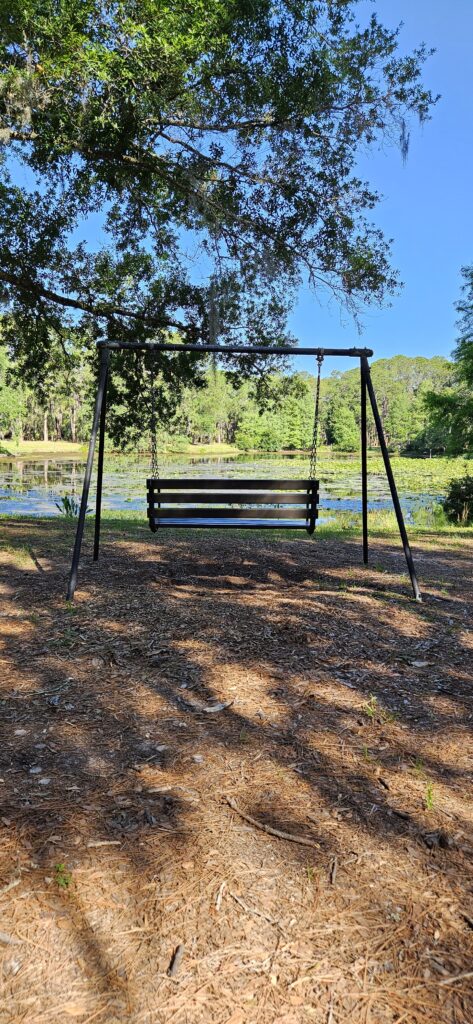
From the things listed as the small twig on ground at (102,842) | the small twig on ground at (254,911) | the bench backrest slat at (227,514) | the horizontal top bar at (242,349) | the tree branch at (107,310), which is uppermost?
the tree branch at (107,310)

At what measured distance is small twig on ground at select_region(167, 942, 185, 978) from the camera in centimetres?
138

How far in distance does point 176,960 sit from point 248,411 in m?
35.3

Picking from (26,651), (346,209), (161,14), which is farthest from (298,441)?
(26,651)

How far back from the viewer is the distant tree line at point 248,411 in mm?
9430

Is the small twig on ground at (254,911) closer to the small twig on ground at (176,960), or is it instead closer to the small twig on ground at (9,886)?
the small twig on ground at (176,960)

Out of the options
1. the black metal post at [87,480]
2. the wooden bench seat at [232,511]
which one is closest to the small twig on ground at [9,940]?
the black metal post at [87,480]

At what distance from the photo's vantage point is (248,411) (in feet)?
118

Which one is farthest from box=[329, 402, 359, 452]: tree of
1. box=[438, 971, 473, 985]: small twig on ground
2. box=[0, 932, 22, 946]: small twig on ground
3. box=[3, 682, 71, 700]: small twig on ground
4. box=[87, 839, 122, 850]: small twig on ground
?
box=[0, 932, 22, 946]: small twig on ground

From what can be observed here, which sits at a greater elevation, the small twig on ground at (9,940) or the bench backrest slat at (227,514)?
the bench backrest slat at (227,514)

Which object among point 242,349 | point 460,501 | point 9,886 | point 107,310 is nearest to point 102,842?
point 9,886

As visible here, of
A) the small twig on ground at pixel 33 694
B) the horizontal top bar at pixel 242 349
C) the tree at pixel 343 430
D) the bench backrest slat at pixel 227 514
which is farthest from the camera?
the tree at pixel 343 430

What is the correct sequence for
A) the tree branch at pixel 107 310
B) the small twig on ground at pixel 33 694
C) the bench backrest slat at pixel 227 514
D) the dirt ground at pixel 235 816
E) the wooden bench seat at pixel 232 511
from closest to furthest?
the dirt ground at pixel 235 816
the small twig on ground at pixel 33 694
the wooden bench seat at pixel 232 511
the bench backrest slat at pixel 227 514
the tree branch at pixel 107 310

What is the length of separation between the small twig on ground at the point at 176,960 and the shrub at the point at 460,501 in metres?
14.1

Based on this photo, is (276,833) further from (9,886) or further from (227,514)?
(227,514)
